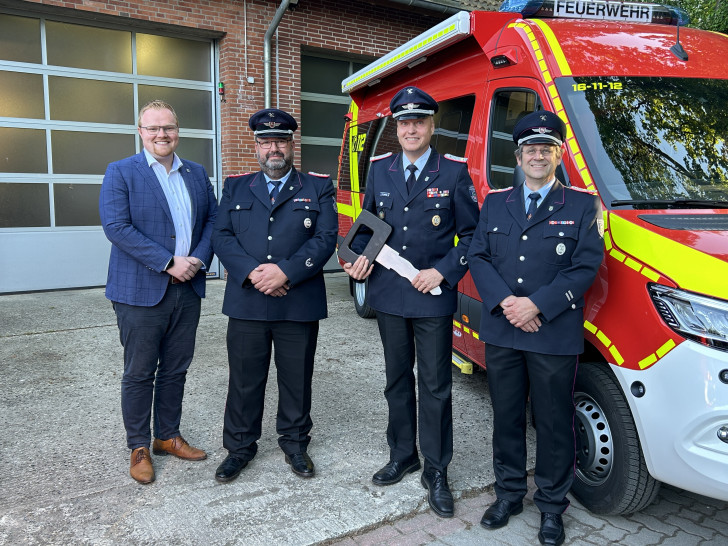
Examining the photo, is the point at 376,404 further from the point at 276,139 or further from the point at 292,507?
the point at 276,139

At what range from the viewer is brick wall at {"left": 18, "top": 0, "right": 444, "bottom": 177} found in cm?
847

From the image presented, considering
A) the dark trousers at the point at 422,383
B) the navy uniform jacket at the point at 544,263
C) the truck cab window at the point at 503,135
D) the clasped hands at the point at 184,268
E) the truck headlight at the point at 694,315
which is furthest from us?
the truck cab window at the point at 503,135

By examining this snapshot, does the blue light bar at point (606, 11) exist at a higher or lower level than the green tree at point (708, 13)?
lower

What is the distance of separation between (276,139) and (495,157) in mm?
1429

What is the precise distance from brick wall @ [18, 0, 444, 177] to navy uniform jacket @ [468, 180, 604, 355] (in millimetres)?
6782

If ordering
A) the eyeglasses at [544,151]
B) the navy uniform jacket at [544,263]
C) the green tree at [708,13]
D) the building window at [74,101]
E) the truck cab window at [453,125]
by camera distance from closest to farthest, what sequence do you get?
the navy uniform jacket at [544,263]
the eyeglasses at [544,151]
the truck cab window at [453,125]
the building window at [74,101]
the green tree at [708,13]

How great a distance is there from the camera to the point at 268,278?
3086 mm

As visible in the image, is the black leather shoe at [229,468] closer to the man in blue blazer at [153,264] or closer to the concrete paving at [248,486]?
the concrete paving at [248,486]

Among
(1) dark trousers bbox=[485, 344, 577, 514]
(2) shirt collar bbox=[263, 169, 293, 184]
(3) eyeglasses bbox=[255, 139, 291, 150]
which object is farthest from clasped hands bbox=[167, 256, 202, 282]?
(1) dark trousers bbox=[485, 344, 577, 514]

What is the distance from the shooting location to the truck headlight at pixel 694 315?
2.30 metres

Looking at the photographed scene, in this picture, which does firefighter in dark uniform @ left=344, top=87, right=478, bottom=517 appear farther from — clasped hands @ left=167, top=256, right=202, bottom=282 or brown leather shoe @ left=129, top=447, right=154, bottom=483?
brown leather shoe @ left=129, top=447, right=154, bottom=483

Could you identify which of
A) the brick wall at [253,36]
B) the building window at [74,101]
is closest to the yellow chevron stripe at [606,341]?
the brick wall at [253,36]

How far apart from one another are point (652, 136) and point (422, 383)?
1.78m

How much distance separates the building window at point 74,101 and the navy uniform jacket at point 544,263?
726cm
